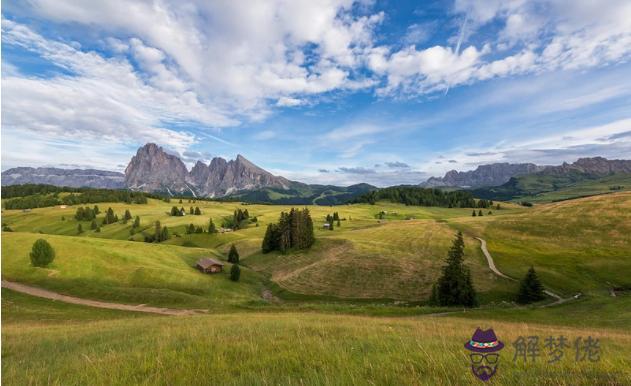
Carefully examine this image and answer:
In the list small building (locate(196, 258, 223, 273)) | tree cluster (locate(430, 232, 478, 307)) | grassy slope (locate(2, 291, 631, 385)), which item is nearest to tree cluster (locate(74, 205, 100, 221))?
small building (locate(196, 258, 223, 273))

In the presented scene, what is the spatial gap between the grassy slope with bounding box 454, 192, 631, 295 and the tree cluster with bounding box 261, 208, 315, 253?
48.5 metres

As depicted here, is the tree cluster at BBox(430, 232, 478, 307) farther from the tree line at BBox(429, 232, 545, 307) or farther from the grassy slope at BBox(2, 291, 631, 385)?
the grassy slope at BBox(2, 291, 631, 385)

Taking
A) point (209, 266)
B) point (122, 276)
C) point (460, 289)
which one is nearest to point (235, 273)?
point (209, 266)

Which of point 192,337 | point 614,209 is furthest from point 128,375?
point 614,209

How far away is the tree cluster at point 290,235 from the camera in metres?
91.8

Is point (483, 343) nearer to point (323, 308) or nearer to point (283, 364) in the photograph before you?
point (283, 364)

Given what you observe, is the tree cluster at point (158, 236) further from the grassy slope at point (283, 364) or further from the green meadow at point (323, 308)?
the grassy slope at point (283, 364)

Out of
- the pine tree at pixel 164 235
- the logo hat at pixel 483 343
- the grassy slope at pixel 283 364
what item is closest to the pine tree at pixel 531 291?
the grassy slope at pixel 283 364

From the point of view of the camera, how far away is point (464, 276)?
4600 cm

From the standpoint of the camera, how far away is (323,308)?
41.9 metres

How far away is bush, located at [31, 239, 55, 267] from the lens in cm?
5288

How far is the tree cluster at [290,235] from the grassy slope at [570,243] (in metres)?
48.5

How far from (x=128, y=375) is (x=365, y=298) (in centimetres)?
5306

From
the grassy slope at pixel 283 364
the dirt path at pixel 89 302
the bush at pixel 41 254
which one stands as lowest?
the dirt path at pixel 89 302
